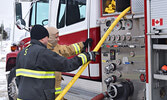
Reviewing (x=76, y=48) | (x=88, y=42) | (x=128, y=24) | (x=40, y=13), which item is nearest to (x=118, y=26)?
(x=128, y=24)

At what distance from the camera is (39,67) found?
2836 millimetres

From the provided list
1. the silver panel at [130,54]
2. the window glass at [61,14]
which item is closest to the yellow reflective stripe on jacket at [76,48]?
the silver panel at [130,54]

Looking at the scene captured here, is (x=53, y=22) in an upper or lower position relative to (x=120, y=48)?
upper

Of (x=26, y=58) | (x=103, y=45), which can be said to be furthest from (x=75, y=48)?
(x=26, y=58)

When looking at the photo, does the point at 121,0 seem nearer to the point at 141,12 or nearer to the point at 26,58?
the point at 141,12

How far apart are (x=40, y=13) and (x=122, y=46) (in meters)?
2.58

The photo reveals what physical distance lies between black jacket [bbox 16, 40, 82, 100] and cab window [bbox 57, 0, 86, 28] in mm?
1265

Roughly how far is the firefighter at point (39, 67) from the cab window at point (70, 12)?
1.20 metres

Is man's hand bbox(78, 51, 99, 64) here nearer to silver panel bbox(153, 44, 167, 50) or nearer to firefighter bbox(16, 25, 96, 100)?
firefighter bbox(16, 25, 96, 100)

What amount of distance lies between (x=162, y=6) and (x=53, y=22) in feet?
8.64

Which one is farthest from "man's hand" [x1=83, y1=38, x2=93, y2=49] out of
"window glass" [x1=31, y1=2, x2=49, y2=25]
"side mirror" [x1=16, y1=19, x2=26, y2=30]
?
"side mirror" [x1=16, y1=19, x2=26, y2=30]

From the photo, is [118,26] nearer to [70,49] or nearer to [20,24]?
[70,49]

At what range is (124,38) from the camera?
3240 millimetres

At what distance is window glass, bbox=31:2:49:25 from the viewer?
498cm
